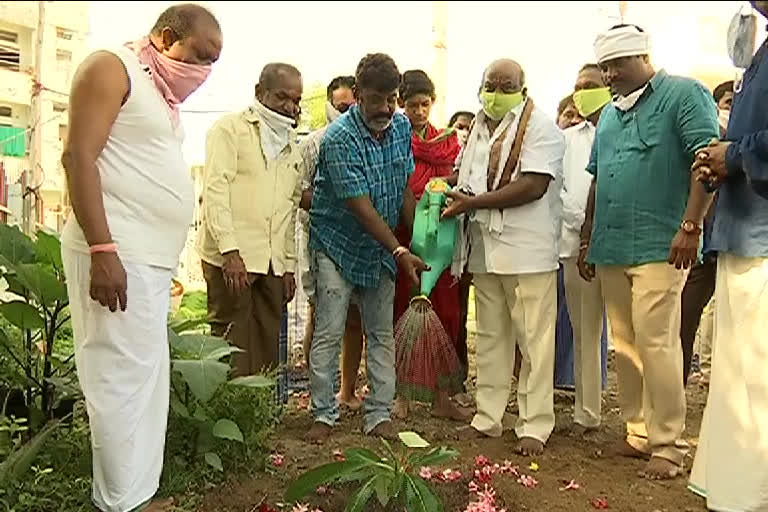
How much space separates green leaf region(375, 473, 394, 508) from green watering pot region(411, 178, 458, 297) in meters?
1.46

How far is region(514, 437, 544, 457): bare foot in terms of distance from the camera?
12.4 ft

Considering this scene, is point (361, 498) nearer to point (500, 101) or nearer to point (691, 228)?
point (691, 228)

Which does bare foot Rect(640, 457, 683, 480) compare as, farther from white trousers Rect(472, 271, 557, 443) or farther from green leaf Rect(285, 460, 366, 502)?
green leaf Rect(285, 460, 366, 502)

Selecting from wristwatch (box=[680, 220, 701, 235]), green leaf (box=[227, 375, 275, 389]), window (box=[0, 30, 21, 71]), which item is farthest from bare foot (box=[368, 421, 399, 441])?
window (box=[0, 30, 21, 71])

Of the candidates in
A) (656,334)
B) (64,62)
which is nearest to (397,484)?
(656,334)

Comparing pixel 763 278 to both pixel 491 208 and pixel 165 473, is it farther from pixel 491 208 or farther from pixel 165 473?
pixel 165 473

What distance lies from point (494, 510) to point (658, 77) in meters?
1.87

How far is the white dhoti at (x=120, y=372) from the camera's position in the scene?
2.52m

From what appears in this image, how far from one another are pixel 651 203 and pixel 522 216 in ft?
1.94

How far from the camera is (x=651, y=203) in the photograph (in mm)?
3455

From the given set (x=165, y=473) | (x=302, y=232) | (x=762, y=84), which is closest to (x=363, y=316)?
(x=302, y=232)

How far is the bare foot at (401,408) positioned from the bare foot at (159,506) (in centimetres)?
180

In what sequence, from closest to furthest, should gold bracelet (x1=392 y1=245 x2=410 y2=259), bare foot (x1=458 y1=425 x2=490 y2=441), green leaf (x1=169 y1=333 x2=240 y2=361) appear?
green leaf (x1=169 y1=333 x2=240 y2=361), gold bracelet (x1=392 y1=245 x2=410 y2=259), bare foot (x1=458 y1=425 x2=490 y2=441)

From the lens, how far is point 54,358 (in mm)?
3248
